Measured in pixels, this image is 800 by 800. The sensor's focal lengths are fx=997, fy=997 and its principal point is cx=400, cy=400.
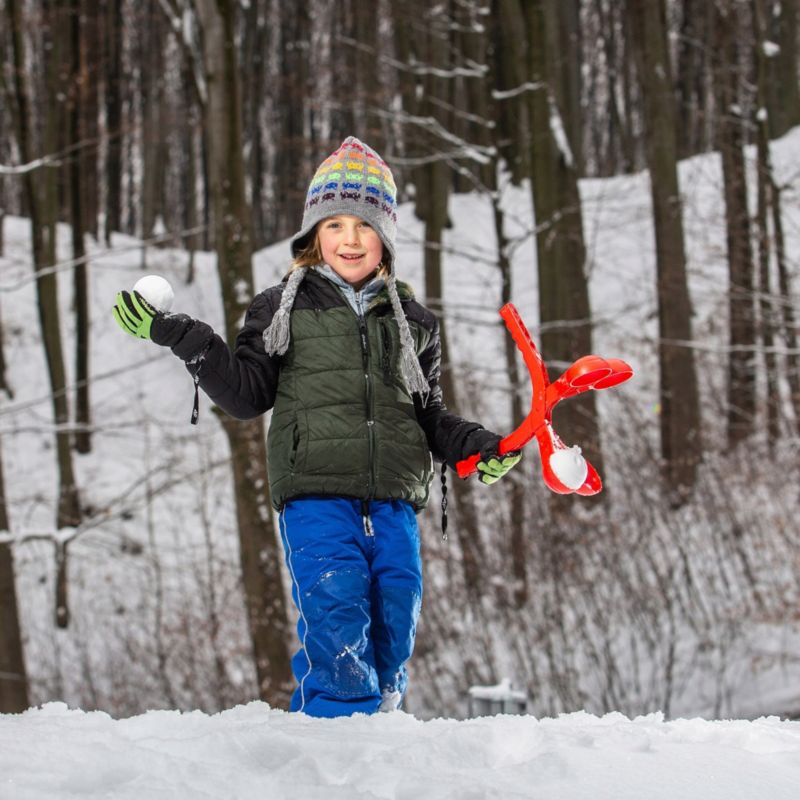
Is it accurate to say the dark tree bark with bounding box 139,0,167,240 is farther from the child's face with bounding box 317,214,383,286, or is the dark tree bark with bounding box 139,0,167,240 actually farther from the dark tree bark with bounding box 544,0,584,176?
the child's face with bounding box 317,214,383,286

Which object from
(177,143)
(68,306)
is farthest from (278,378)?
(177,143)

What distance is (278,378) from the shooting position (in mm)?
3000

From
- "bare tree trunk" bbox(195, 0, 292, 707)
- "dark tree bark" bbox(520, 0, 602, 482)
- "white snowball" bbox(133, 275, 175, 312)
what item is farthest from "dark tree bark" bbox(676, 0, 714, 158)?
"white snowball" bbox(133, 275, 175, 312)

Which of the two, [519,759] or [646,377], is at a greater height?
[646,377]

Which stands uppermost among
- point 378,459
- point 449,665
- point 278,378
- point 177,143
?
point 177,143

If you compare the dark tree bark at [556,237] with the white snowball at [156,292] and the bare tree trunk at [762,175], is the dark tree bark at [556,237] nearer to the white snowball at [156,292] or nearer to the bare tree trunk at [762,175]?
the bare tree trunk at [762,175]

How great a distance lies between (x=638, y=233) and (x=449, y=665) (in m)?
10.9

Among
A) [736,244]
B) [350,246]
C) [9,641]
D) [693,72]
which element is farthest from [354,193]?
[693,72]

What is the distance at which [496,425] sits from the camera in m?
11.2

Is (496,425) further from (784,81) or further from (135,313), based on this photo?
(784,81)

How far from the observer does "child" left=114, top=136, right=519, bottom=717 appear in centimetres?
273

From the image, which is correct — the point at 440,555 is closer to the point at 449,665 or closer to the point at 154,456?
the point at 449,665

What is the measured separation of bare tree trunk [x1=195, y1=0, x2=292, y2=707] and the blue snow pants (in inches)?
137

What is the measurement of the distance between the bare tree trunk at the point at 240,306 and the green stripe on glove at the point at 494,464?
3602mm
